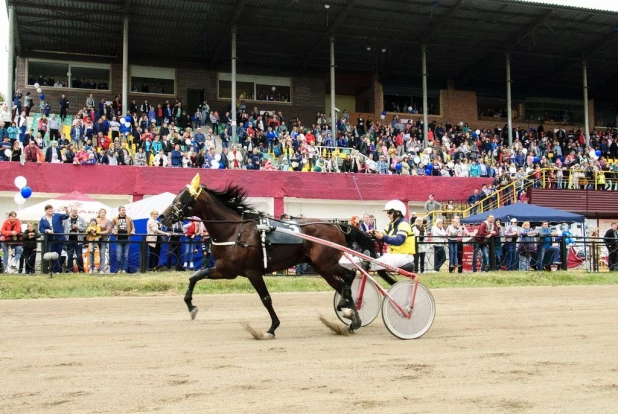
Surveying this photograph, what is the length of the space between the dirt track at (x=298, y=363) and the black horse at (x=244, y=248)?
0.72 metres

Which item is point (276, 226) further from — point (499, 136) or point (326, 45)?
point (499, 136)

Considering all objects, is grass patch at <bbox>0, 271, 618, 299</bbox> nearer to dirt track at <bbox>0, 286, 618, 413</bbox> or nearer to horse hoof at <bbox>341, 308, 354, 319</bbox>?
dirt track at <bbox>0, 286, 618, 413</bbox>

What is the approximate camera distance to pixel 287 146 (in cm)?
3092

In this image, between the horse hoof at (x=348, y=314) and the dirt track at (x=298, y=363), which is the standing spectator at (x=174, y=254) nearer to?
the dirt track at (x=298, y=363)

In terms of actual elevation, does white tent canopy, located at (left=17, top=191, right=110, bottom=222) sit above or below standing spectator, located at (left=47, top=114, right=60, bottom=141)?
below

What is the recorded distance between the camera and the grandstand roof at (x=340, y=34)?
31414 mm

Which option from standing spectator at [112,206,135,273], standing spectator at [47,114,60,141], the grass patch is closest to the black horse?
the grass patch

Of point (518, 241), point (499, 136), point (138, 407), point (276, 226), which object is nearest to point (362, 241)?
point (276, 226)

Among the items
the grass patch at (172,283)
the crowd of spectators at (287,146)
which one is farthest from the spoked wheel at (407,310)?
the crowd of spectators at (287,146)

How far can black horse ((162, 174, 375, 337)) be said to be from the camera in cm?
935

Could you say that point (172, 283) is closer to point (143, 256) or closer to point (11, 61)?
point (143, 256)

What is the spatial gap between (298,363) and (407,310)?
225cm

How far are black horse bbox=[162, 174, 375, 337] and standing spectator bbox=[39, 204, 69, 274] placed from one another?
8368 mm

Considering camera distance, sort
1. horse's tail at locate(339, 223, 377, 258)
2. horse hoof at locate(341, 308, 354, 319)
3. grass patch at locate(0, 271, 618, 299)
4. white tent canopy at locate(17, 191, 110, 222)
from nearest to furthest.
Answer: horse hoof at locate(341, 308, 354, 319) → horse's tail at locate(339, 223, 377, 258) → grass patch at locate(0, 271, 618, 299) → white tent canopy at locate(17, 191, 110, 222)
